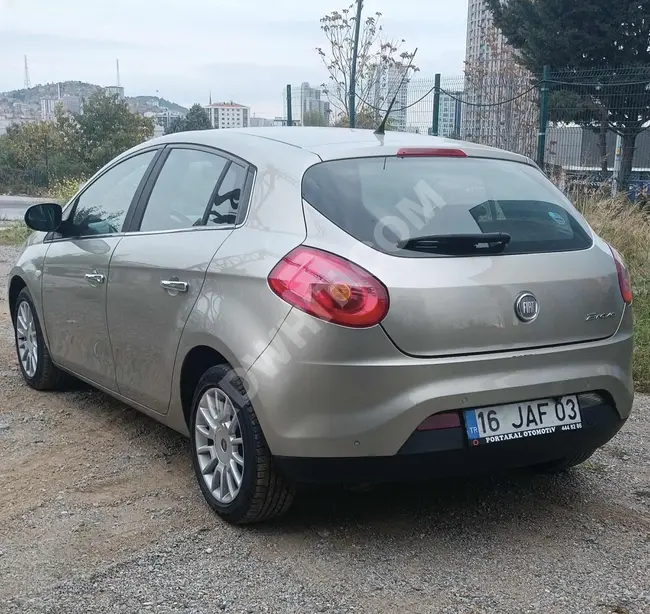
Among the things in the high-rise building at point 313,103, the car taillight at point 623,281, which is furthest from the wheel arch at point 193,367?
the high-rise building at point 313,103

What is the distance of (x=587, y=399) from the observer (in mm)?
3316

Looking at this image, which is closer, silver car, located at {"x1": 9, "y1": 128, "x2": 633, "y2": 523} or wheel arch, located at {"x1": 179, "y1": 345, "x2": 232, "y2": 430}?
silver car, located at {"x1": 9, "y1": 128, "x2": 633, "y2": 523}

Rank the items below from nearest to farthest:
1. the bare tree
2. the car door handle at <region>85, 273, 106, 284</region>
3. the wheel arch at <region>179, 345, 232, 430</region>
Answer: the wheel arch at <region>179, 345, 232, 430</region> → the car door handle at <region>85, 273, 106, 284</region> → the bare tree

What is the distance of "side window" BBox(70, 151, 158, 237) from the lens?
4438 millimetres

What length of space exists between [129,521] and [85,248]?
1685 millimetres

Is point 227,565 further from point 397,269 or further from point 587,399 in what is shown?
point 587,399

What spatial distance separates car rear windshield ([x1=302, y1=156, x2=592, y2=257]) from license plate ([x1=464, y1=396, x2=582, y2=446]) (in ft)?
1.93

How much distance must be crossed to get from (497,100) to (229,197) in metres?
13.9

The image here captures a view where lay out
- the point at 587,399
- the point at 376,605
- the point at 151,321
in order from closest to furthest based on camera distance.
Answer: the point at 376,605 < the point at 587,399 < the point at 151,321

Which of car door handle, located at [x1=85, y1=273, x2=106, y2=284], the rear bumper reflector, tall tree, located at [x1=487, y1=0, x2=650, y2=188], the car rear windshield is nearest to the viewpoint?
the rear bumper reflector

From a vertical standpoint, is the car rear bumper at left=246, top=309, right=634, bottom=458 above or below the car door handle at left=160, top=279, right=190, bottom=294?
below

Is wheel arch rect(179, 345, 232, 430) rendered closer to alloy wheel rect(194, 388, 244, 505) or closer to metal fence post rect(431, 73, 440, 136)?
alloy wheel rect(194, 388, 244, 505)

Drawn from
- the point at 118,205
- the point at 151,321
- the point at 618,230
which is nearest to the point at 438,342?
the point at 151,321

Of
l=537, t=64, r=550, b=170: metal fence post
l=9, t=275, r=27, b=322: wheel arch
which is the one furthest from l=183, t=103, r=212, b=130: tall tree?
l=9, t=275, r=27, b=322: wheel arch
